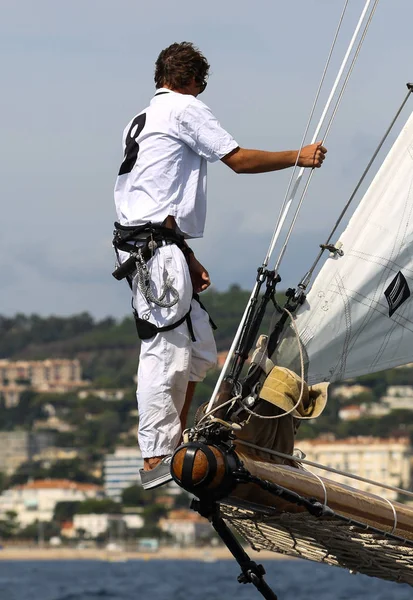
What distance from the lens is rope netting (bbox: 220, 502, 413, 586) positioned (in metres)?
8.72

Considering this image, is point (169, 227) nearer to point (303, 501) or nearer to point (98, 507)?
point (303, 501)

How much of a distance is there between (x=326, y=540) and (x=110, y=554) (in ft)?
441

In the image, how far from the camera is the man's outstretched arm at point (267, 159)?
337 inches

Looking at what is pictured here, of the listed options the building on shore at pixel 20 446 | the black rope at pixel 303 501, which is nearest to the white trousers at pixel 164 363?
the black rope at pixel 303 501

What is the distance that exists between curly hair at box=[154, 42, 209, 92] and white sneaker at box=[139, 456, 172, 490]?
75.1 inches

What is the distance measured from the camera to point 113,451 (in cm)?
15938

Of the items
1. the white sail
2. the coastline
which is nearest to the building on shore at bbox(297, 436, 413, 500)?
the coastline

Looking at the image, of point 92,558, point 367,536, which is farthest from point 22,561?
point 367,536

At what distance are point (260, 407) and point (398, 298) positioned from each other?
95cm

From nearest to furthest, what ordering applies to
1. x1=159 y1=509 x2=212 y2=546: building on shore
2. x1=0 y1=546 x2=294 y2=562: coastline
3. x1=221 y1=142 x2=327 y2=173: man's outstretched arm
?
x1=221 y1=142 x2=327 y2=173: man's outstretched arm
x1=0 y1=546 x2=294 y2=562: coastline
x1=159 y1=509 x2=212 y2=546: building on shore

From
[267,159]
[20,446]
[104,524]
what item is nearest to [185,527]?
[104,524]

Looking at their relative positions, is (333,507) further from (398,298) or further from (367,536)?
(398,298)

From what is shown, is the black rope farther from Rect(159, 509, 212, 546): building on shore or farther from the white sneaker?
Rect(159, 509, 212, 546): building on shore

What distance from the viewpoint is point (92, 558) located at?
465ft
